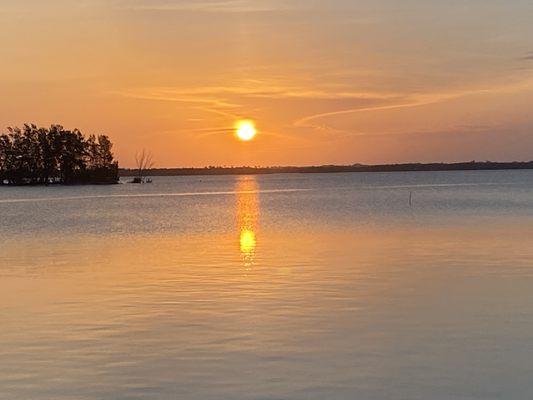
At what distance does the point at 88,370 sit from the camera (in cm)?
1039

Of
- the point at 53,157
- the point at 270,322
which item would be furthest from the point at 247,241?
the point at 53,157

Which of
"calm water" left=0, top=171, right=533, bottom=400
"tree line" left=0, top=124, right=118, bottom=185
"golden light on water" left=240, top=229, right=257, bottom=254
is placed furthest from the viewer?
"tree line" left=0, top=124, right=118, bottom=185

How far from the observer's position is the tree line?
14275cm

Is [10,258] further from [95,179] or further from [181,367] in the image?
[95,179]

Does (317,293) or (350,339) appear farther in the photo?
(317,293)

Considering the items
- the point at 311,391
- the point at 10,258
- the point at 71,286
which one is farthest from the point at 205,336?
the point at 10,258

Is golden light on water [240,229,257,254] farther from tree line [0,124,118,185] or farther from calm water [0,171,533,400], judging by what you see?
tree line [0,124,118,185]

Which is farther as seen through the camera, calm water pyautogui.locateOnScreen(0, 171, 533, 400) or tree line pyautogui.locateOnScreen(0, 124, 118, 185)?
tree line pyautogui.locateOnScreen(0, 124, 118, 185)

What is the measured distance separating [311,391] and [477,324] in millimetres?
4887

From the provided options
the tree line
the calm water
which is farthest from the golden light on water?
the tree line

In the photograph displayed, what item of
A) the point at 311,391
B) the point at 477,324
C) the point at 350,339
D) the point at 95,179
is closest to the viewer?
the point at 311,391

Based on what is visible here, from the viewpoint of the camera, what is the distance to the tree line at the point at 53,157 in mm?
142750

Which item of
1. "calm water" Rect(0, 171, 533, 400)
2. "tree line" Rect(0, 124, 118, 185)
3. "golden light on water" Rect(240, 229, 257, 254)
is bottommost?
"calm water" Rect(0, 171, 533, 400)

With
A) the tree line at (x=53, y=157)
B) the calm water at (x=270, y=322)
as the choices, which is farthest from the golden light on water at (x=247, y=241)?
the tree line at (x=53, y=157)
